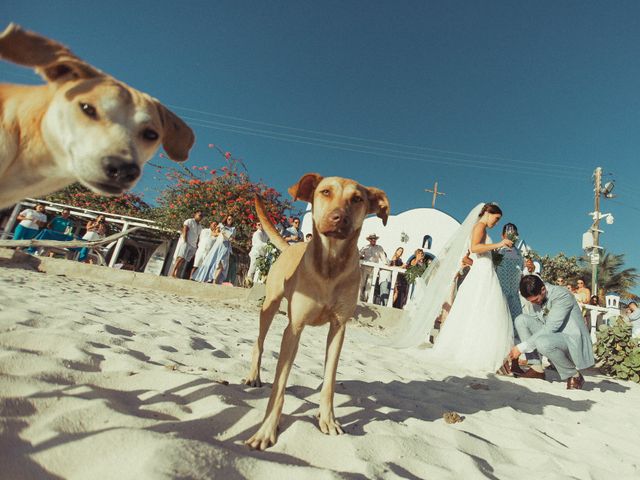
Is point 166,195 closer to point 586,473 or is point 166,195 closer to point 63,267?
point 63,267

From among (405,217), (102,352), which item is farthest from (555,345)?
(405,217)

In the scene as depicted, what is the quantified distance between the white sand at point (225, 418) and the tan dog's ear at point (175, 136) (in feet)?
4.63

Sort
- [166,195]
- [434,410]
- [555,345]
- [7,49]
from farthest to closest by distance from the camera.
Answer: [166,195], [555,345], [434,410], [7,49]

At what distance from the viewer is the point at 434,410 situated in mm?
2678

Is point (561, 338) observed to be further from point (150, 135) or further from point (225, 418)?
point (150, 135)

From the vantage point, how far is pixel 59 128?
4.87 ft

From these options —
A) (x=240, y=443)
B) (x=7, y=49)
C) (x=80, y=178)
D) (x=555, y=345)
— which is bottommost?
(x=240, y=443)

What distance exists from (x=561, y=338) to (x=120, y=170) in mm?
5411

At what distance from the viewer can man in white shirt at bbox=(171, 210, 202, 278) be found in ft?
32.1

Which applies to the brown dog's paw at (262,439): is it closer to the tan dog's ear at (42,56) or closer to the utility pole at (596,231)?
the tan dog's ear at (42,56)

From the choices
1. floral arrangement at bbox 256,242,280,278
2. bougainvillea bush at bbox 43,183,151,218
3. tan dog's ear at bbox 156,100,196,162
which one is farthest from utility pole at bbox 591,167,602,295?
bougainvillea bush at bbox 43,183,151,218

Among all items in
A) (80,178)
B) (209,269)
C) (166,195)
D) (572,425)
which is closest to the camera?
(80,178)

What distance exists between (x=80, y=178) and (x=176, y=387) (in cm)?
133

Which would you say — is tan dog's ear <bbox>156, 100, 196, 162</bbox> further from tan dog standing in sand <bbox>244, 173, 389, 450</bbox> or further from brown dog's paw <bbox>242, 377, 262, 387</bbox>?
brown dog's paw <bbox>242, 377, 262, 387</bbox>
